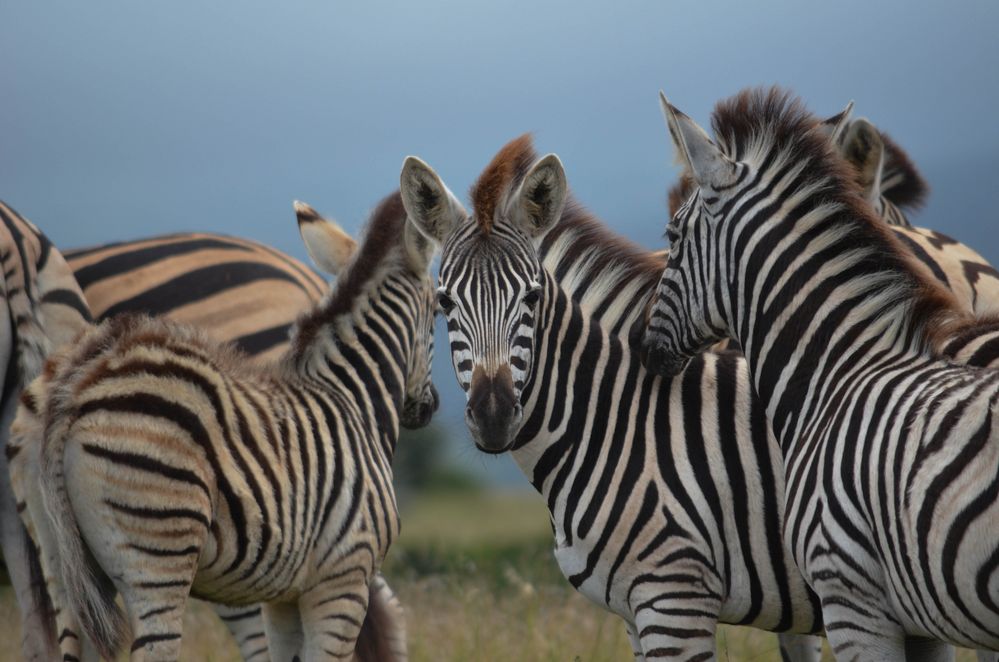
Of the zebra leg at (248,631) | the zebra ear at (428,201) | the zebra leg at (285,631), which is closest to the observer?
the zebra ear at (428,201)

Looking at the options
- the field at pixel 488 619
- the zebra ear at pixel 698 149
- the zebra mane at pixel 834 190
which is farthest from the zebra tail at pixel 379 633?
the zebra mane at pixel 834 190

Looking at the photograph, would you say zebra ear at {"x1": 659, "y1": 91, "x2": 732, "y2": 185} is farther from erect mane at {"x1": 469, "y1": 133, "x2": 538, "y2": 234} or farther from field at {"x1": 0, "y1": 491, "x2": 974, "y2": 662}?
field at {"x1": 0, "y1": 491, "x2": 974, "y2": 662}

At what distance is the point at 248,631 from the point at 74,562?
2.43m

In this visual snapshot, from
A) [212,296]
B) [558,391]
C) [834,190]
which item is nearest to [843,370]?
[834,190]

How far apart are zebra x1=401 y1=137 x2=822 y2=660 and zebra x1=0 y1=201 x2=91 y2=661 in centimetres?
264

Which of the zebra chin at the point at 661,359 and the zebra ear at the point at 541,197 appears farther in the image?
the zebra ear at the point at 541,197

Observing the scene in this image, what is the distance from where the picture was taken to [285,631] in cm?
611

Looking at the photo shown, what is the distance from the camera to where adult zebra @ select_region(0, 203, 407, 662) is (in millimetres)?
6891

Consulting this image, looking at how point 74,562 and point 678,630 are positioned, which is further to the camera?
point 678,630

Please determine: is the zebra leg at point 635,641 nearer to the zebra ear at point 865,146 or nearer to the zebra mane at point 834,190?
the zebra mane at point 834,190

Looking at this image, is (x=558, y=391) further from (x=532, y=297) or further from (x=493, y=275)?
(x=493, y=275)

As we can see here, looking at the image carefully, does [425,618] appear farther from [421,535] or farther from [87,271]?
[421,535]

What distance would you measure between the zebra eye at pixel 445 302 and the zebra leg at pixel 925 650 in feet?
8.34

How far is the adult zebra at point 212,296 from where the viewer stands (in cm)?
689
